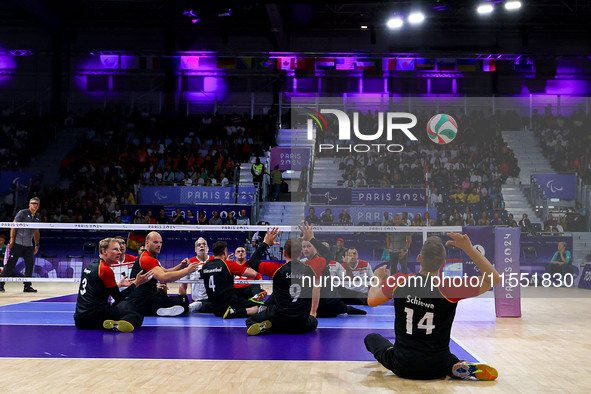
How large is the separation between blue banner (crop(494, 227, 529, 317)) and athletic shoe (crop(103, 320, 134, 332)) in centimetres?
600

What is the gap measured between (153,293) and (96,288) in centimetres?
189

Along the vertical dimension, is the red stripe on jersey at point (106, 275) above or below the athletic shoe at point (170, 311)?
above

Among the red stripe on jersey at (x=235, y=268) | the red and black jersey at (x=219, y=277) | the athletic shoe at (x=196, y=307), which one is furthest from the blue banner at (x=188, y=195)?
the red stripe on jersey at (x=235, y=268)

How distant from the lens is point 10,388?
512 cm

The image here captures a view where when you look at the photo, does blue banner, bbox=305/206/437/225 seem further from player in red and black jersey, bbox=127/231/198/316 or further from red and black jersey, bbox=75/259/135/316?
red and black jersey, bbox=75/259/135/316

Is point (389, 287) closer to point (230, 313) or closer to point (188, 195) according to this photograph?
point (230, 313)

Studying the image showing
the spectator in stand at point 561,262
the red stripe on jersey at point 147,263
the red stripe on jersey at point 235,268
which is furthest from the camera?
the spectator in stand at point 561,262

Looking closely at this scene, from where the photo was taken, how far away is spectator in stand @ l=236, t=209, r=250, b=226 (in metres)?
19.9

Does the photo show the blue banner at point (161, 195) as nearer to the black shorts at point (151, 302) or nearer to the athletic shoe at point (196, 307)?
the athletic shoe at point (196, 307)

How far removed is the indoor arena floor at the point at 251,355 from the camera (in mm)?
5371

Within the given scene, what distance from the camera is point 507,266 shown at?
10.2m

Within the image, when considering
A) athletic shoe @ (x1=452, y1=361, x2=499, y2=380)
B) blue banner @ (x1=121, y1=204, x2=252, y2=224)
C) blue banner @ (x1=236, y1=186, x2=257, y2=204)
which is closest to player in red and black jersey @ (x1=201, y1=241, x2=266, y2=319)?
athletic shoe @ (x1=452, y1=361, x2=499, y2=380)

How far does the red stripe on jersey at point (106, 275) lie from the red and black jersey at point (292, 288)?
2.08 metres

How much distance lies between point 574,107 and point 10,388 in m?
14.5
